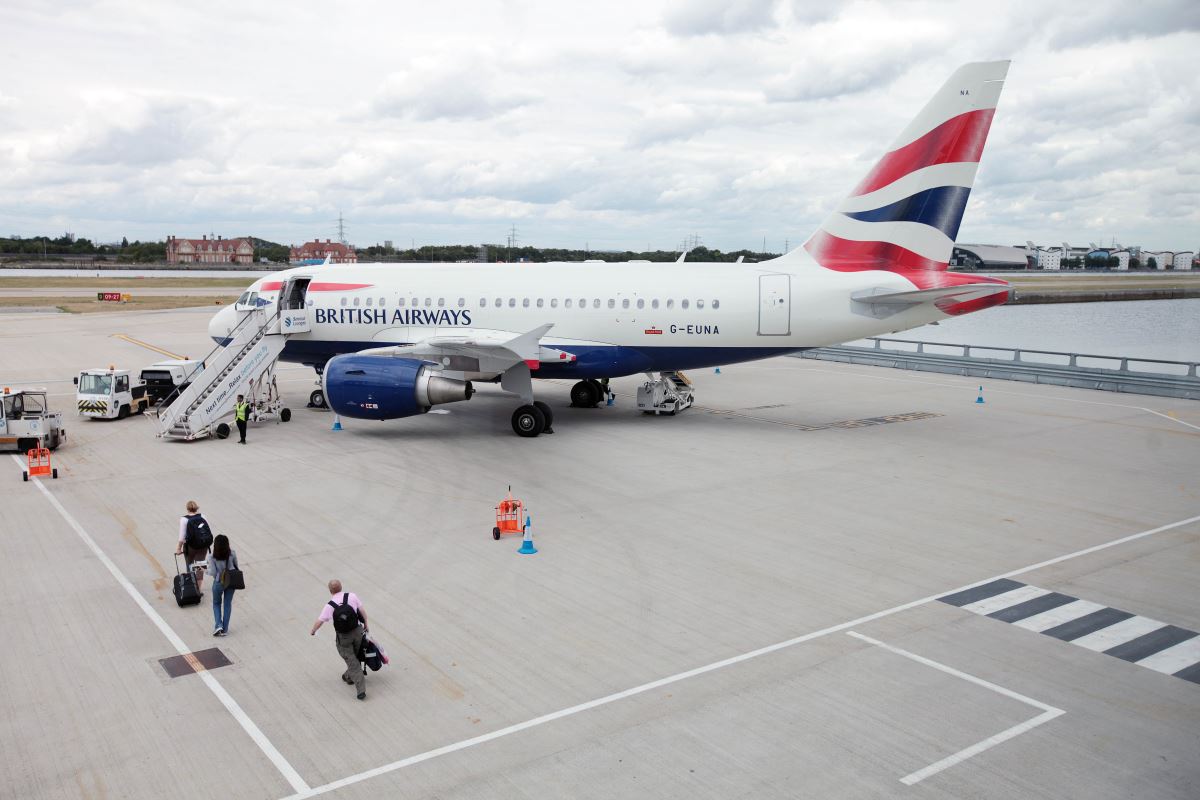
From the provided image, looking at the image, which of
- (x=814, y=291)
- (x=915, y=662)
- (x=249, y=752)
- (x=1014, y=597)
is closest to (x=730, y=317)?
(x=814, y=291)

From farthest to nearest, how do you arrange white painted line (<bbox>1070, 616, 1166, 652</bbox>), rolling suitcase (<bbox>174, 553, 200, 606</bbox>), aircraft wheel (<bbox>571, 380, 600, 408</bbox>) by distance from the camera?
aircraft wheel (<bbox>571, 380, 600, 408</bbox>)
rolling suitcase (<bbox>174, 553, 200, 606</bbox>)
white painted line (<bbox>1070, 616, 1166, 652</bbox>)

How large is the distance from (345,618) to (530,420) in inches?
584

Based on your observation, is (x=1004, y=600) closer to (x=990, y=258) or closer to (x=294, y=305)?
(x=294, y=305)

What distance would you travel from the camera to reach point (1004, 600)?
13.0 metres

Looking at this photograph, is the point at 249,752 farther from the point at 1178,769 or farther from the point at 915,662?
the point at 1178,769

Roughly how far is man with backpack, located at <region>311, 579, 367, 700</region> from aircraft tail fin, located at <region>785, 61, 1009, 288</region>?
18.8m

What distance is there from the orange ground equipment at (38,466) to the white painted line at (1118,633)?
2021cm

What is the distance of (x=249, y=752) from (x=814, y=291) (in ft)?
64.1

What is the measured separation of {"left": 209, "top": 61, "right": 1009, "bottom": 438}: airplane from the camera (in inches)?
922

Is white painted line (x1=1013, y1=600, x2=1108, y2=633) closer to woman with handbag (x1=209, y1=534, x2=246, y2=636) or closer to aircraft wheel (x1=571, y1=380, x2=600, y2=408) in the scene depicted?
woman with handbag (x1=209, y1=534, x2=246, y2=636)

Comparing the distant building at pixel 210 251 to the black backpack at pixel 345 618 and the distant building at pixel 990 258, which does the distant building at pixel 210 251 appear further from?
the black backpack at pixel 345 618

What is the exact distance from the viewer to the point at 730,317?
24.8m

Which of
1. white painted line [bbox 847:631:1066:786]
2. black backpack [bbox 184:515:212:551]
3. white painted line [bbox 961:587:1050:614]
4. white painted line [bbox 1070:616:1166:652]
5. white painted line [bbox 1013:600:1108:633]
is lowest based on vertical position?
white painted line [bbox 847:631:1066:786]

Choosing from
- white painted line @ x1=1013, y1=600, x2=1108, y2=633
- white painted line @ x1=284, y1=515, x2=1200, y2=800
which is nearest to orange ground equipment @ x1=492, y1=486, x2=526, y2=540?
white painted line @ x1=284, y1=515, x2=1200, y2=800
